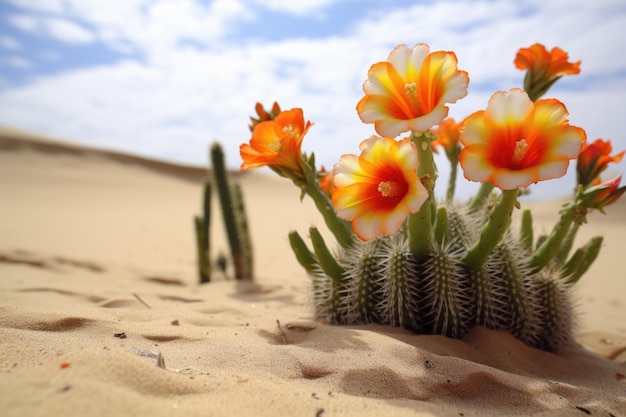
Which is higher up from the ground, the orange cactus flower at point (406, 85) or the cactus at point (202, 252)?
the orange cactus flower at point (406, 85)

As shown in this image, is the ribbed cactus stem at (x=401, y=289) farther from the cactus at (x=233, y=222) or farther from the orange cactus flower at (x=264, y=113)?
the cactus at (x=233, y=222)

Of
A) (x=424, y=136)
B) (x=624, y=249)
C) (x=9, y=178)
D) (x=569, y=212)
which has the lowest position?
(x=624, y=249)

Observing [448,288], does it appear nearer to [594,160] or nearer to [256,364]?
[256,364]

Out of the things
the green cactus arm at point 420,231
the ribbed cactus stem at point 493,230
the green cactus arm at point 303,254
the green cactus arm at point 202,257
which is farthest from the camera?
the green cactus arm at point 202,257

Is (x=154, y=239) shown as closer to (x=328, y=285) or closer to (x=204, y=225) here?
Answer: (x=204, y=225)

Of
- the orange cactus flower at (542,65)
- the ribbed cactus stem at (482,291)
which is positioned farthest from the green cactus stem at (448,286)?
the orange cactus flower at (542,65)

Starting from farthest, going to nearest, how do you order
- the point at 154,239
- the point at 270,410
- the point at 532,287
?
the point at 154,239, the point at 532,287, the point at 270,410

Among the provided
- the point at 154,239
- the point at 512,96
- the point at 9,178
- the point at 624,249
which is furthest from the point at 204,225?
the point at 9,178
